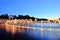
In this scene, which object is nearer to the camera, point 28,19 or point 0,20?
point 0,20

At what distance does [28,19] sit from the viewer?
179250mm

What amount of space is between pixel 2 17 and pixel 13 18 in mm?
9978

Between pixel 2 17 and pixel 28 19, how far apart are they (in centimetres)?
2340

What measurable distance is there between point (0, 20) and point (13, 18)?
1456cm

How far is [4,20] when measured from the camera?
169 m

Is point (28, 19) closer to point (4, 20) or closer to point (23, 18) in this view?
point (23, 18)

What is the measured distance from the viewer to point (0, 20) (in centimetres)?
16612

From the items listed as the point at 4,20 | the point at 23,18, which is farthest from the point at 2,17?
the point at 23,18

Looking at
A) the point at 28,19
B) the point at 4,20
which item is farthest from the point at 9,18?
the point at 28,19

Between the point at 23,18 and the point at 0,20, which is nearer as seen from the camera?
the point at 0,20

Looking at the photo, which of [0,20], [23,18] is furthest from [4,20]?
[23,18]

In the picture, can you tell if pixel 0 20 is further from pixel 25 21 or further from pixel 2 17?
pixel 25 21

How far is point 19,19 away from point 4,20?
12933 mm

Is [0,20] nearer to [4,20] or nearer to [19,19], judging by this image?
[4,20]
